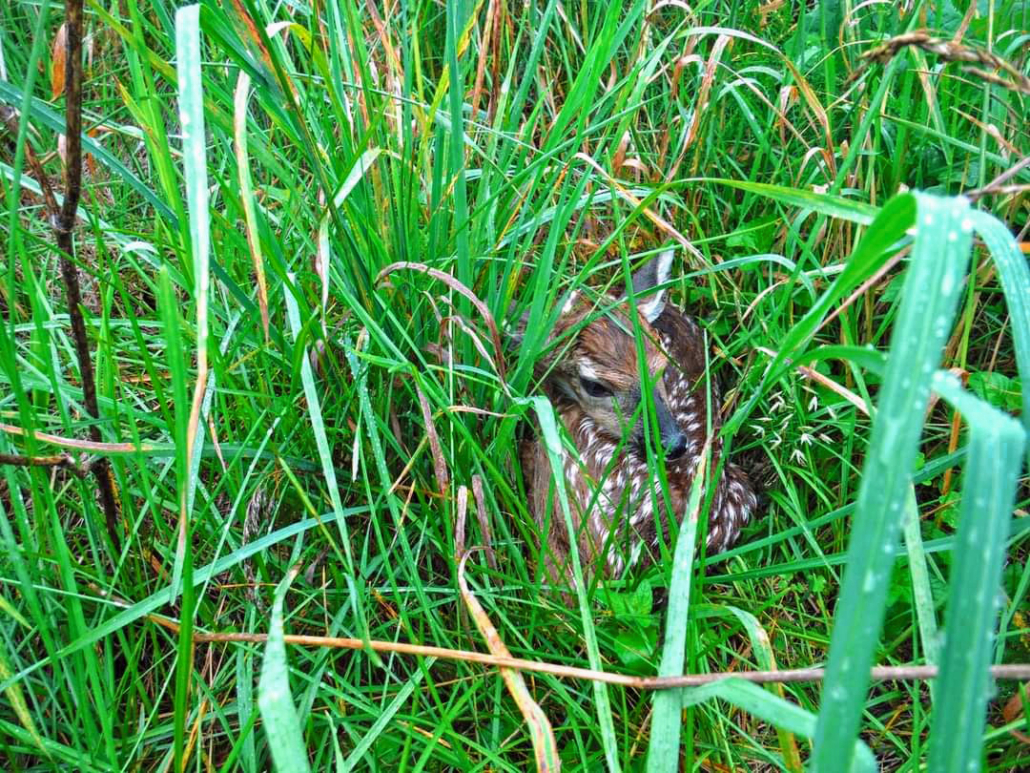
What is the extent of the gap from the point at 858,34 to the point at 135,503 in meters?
2.40

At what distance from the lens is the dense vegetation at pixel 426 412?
5.62 feet

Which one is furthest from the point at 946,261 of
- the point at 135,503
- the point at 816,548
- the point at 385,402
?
the point at 135,503

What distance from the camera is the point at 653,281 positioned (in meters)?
2.76

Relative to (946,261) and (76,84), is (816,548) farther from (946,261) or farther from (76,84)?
(76,84)

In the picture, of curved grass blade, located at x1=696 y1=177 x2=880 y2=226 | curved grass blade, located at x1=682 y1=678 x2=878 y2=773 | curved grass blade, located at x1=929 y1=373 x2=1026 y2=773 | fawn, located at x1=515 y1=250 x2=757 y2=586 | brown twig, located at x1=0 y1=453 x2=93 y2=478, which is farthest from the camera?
fawn, located at x1=515 y1=250 x2=757 y2=586

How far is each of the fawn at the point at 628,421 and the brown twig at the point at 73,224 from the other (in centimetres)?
105

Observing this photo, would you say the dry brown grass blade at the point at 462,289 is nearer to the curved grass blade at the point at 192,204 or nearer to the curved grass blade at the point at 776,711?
the curved grass blade at the point at 192,204

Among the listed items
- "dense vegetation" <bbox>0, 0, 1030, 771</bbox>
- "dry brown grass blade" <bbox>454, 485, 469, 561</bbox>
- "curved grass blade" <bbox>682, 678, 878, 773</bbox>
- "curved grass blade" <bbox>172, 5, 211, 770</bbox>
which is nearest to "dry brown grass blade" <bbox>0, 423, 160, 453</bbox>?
"dense vegetation" <bbox>0, 0, 1030, 771</bbox>

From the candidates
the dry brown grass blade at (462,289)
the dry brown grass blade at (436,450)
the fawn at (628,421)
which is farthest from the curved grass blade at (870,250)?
the fawn at (628,421)

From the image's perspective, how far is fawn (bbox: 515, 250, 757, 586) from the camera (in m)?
2.46

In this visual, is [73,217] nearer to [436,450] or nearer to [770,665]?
[436,450]

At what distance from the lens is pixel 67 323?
2471mm

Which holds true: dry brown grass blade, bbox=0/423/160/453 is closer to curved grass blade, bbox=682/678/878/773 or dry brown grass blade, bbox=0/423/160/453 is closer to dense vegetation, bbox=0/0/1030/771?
dense vegetation, bbox=0/0/1030/771

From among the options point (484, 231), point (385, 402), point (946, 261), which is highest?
point (946, 261)
